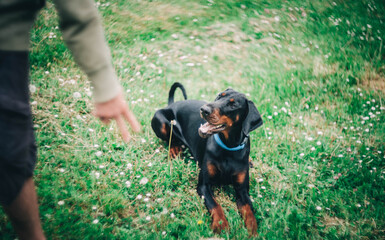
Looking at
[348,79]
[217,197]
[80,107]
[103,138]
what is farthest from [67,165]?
[348,79]

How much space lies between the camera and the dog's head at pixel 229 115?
2320 millimetres

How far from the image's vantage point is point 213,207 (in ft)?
7.41

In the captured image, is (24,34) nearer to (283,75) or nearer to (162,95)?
(162,95)

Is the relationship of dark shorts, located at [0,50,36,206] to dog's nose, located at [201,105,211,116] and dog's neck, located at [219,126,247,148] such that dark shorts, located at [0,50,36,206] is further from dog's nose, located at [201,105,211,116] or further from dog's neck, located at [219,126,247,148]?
dog's neck, located at [219,126,247,148]

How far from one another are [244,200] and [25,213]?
1.81m

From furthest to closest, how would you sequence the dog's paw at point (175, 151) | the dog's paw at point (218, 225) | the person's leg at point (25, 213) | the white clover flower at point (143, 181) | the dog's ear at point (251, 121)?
the dog's paw at point (175, 151), the white clover flower at point (143, 181), the dog's ear at point (251, 121), the dog's paw at point (218, 225), the person's leg at point (25, 213)

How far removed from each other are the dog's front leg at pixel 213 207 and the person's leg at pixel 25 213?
4.42ft

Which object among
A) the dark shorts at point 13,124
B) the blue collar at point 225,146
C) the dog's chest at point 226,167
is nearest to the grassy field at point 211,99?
the dog's chest at point 226,167

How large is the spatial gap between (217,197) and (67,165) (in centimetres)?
159

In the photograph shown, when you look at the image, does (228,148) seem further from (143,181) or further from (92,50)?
(92,50)

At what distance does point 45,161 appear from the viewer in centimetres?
249

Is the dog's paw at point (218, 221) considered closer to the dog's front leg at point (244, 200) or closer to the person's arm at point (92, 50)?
the dog's front leg at point (244, 200)

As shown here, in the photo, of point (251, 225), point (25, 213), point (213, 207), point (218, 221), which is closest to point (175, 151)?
point (213, 207)

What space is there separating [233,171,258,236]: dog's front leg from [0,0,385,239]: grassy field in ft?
0.31
